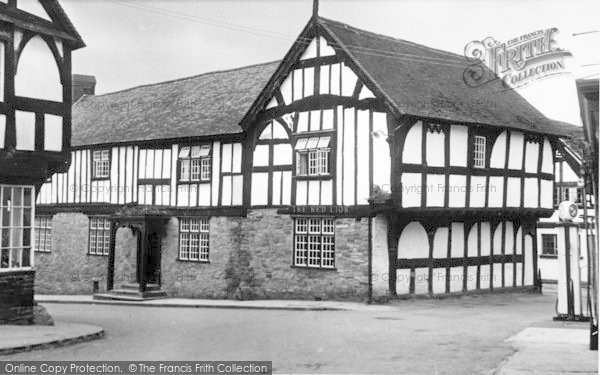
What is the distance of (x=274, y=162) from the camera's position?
24.6 metres

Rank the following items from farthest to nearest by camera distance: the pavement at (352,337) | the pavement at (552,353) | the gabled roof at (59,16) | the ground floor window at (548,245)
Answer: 1. the ground floor window at (548,245)
2. the gabled roof at (59,16)
3. the pavement at (352,337)
4. the pavement at (552,353)

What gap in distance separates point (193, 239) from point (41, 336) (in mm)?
12909

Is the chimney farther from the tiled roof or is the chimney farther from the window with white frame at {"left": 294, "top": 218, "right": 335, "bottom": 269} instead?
the window with white frame at {"left": 294, "top": 218, "right": 335, "bottom": 269}

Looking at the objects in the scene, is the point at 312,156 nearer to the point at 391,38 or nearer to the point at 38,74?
the point at 391,38

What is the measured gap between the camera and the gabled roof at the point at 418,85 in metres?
22.2

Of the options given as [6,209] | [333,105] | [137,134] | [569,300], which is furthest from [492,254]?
[6,209]

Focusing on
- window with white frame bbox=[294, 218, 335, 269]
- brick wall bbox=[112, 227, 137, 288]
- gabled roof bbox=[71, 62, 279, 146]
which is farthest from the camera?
brick wall bbox=[112, 227, 137, 288]

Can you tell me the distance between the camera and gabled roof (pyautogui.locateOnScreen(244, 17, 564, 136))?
22188mm

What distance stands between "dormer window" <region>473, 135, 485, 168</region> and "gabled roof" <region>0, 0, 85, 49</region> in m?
13.0

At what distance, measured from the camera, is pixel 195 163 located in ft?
89.1

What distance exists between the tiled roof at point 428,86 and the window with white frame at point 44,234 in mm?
16195

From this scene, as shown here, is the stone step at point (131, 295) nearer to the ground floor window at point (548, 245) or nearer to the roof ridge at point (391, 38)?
the roof ridge at point (391, 38)

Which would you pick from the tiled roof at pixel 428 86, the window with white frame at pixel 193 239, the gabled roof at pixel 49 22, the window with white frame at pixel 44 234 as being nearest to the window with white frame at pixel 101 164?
the window with white frame at pixel 44 234

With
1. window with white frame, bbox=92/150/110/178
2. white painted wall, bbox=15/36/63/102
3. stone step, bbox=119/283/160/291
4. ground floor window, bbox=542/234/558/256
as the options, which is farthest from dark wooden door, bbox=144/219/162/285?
ground floor window, bbox=542/234/558/256
